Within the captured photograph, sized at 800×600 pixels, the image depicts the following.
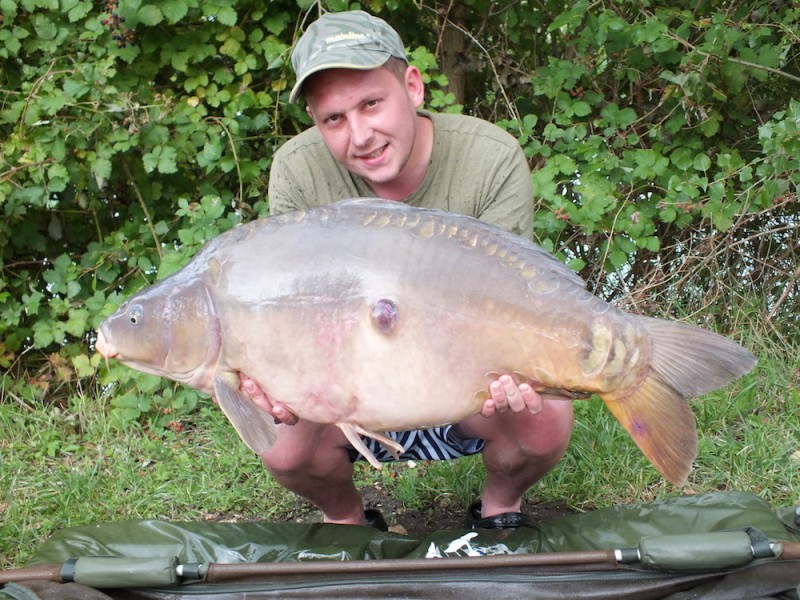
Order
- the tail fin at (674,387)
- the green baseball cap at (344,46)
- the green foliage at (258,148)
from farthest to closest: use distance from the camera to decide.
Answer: the green foliage at (258,148), the green baseball cap at (344,46), the tail fin at (674,387)

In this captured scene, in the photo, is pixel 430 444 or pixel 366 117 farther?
pixel 430 444

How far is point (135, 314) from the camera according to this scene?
1720 mm

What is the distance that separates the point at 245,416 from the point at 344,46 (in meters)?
0.76

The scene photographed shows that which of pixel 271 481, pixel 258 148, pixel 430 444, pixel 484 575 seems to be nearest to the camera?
pixel 484 575

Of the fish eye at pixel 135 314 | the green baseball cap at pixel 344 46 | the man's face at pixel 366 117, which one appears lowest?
the fish eye at pixel 135 314

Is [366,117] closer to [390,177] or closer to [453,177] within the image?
[390,177]

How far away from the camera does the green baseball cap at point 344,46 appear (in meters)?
1.89

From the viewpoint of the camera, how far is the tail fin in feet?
5.12

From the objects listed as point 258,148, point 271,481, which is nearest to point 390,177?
point 271,481

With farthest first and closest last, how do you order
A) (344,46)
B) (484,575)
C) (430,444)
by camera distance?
1. (430,444)
2. (344,46)
3. (484,575)

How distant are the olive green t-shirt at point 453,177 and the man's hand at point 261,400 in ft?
1.85

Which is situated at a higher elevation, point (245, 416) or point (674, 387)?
point (674, 387)

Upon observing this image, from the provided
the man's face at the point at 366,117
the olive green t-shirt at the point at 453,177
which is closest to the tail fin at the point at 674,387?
the olive green t-shirt at the point at 453,177

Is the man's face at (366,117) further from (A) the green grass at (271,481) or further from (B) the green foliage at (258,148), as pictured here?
(B) the green foliage at (258,148)
